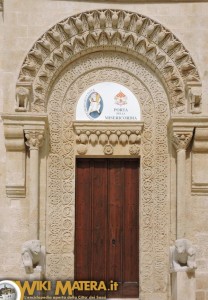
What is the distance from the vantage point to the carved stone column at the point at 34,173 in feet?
39.1

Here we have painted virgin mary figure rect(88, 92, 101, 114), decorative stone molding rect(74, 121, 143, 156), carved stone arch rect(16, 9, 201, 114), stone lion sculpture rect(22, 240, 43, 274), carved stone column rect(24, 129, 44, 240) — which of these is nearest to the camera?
stone lion sculpture rect(22, 240, 43, 274)

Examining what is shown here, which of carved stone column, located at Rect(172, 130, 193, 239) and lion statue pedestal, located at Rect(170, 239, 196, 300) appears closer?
lion statue pedestal, located at Rect(170, 239, 196, 300)

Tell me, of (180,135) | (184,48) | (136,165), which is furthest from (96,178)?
(184,48)

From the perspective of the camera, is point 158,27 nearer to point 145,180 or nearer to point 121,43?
point 121,43

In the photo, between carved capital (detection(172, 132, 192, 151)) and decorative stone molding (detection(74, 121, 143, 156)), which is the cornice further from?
decorative stone molding (detection(74, 121, 143, 156))

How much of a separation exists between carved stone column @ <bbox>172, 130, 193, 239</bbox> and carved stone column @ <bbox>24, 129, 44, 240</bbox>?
2.19 m

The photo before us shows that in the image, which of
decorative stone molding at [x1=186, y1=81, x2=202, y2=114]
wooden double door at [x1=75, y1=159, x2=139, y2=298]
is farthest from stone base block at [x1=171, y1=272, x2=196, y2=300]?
decorative stone molding at [x1=186, y1=81, x2=202, y2=114]

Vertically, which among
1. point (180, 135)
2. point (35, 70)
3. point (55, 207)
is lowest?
point (55, 207)

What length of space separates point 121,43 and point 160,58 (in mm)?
695

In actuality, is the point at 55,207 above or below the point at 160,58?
below

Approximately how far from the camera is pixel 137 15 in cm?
1234

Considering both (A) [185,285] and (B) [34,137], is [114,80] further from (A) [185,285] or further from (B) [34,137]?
(A) [185,285]

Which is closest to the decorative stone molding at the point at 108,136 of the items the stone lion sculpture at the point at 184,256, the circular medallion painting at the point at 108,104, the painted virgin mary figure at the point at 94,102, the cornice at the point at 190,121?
the circular medallion painting at the point at 108,104

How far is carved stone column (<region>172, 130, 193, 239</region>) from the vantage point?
11984 millimetres
